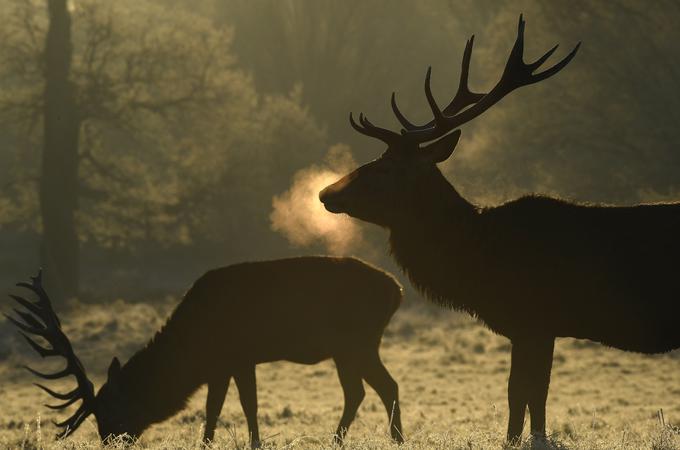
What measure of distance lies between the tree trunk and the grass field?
2.49 metres

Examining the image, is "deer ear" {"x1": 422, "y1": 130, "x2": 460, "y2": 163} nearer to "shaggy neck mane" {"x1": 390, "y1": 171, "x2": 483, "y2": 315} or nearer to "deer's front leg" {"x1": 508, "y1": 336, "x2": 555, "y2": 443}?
"shaggy neck mane" {"x1": 390, "y1": 171, "x2": 483, "y2": 315}

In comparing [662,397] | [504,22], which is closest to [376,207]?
[662,397]

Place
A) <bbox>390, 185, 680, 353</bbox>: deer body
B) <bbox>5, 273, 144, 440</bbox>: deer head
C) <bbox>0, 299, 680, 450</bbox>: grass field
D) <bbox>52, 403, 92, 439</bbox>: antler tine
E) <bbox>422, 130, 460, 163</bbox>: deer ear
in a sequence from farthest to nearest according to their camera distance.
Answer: <bbox>0, 299, 680, 450</bbox>: grass field
<bbox>5, 273, 144, 440</bbox>: deer head
<bbox>52, 403, 92, 439</bbox>: antler tine
<bbox>422, 130, 460, 163</bbox>: deer ear
<bbox>390, 185, 680, 353</bbox>: deer body

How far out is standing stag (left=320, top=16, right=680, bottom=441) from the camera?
8.28 m

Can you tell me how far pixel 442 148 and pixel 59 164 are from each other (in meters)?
22.7

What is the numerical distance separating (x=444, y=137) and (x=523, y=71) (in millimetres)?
1071

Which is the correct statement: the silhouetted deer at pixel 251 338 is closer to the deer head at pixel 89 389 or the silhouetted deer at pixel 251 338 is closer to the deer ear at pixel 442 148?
the deer head at pixel 89 389

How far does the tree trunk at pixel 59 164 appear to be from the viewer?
2948 cm

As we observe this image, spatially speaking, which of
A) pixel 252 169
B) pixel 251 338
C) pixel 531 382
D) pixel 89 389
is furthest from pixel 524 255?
pixel 252 169

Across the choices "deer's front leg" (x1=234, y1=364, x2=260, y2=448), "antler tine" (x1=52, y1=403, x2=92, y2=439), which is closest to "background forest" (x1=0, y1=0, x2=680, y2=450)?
"deer's front leg" (x1=234, y1=364, x2=260, y2=448)

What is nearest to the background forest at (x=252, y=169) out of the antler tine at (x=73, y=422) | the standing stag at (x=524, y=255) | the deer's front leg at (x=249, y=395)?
the deer's front leg at (x=249, y=395)

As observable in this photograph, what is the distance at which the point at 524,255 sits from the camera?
8562 millimetres

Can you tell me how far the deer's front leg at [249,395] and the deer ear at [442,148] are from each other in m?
3.67

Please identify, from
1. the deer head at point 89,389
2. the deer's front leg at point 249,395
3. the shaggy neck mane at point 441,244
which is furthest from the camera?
the deer's front leg at point 249,395
